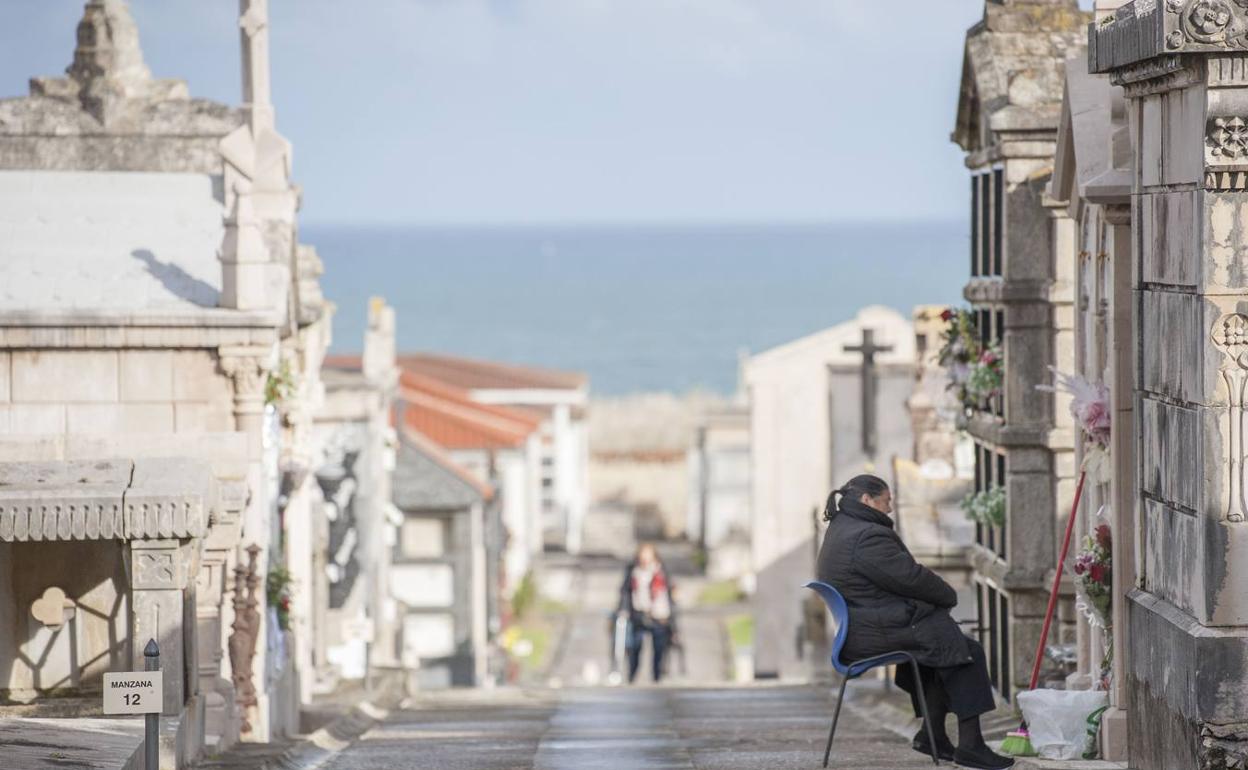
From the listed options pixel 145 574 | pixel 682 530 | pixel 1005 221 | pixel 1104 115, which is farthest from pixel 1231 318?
pixel 682 530

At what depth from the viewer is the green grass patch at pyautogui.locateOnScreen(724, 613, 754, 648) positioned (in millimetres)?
47344

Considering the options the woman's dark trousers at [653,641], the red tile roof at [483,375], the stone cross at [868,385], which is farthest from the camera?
the red tile roof at [483,375]

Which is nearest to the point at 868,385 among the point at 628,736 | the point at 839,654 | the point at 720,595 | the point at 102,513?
the point at 628,736

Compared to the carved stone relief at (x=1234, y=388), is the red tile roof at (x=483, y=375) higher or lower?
lower

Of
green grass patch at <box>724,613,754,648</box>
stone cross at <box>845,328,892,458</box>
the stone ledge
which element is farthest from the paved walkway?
green grass patch at <box>724,613,754,648</box>

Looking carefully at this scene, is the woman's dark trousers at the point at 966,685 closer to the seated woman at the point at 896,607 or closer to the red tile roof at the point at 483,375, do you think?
the seated woman at the point at 896,607

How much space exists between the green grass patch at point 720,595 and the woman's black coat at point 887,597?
42447mm

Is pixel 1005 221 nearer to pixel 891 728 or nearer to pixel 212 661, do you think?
pixel 891 728

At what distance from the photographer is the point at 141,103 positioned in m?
22.5

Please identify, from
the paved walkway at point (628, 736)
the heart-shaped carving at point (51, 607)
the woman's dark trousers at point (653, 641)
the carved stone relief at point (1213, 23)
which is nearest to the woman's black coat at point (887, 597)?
the paved walkway at point (628, 736)

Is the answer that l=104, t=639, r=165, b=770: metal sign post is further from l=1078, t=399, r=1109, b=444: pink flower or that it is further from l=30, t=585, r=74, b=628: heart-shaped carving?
l=1078, t=399, r=1109, b=444: pink flower

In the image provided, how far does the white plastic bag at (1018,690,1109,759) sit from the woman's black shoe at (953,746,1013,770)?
0.45m

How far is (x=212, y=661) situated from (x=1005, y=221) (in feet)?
24.4

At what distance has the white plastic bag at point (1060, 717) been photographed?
12281 millimetres
